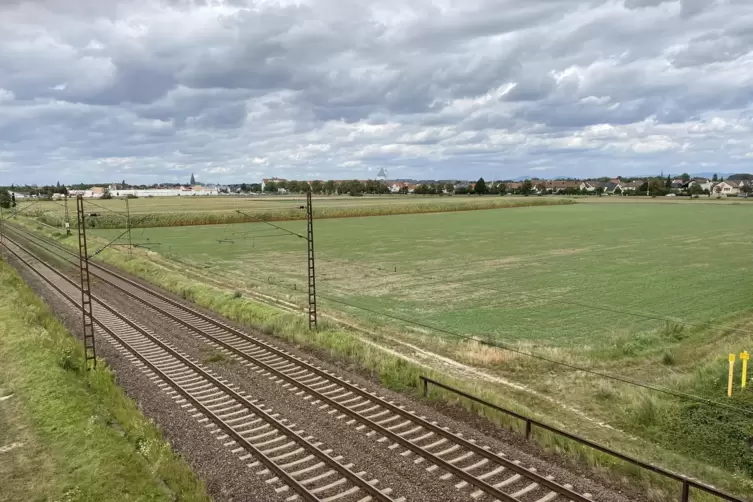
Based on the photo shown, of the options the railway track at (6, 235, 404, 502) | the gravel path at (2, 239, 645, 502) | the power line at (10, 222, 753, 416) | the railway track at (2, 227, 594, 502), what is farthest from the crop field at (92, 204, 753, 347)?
the railway track at (6, 235, 404, 502)

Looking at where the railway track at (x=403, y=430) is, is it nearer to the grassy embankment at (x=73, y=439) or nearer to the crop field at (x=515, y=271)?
the grassy embankment at (x=73, y=439)

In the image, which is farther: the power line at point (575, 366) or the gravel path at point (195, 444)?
the power line at point (575, 366)

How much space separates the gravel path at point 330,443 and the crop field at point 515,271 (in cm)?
1101

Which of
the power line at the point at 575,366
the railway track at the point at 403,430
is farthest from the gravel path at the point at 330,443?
the power line at the point at 575,366

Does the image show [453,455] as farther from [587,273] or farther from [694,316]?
[587,273]

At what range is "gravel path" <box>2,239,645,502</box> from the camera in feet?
40.1

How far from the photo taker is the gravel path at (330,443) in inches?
481

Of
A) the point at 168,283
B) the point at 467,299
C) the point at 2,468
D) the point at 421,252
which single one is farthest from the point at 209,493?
the point at 421,252

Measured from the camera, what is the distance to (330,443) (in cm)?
1449

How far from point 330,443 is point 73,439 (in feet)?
23.6

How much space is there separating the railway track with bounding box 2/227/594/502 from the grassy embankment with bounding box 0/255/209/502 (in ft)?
16.7

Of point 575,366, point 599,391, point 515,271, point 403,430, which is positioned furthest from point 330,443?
point 515,271

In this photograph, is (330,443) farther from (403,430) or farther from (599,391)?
(599,391)

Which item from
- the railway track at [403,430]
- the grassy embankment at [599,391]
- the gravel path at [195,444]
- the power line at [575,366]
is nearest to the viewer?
the railway track at [403,430]
